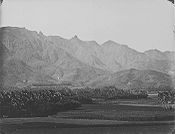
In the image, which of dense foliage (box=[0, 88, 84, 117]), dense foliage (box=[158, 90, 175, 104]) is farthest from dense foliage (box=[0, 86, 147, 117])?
dense foliage (box=[158, 90, 175, 104])

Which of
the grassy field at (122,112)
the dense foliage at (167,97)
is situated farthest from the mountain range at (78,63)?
the grassy field at (122,112)

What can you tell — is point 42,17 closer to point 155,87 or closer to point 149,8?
point 149,8

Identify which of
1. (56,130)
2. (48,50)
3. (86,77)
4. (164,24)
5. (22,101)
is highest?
(164,24)

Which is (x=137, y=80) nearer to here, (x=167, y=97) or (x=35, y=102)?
(x=167, y=97)

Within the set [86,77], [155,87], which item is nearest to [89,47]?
[86,77]

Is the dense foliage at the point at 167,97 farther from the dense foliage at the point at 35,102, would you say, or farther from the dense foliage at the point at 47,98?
the dense foliage at the point at 35,102

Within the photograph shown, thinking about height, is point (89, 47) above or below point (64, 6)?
below
